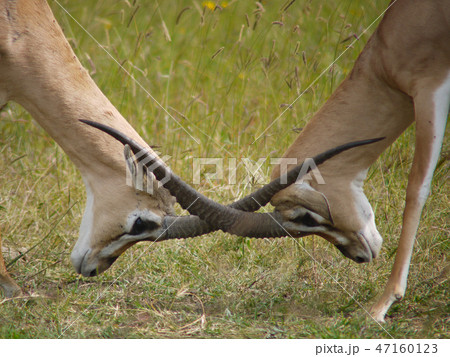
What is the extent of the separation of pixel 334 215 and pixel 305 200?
0.71 ft

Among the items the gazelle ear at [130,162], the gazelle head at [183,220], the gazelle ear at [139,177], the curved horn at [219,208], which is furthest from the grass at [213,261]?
the gazelle ear at [130,162]

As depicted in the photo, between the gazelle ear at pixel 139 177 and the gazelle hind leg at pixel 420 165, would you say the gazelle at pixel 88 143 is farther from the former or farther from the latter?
the gazelle hind leg at pixel 420 165

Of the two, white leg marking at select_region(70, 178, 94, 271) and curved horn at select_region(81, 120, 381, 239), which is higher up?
curved horn at select_region(81, 120, 381, 239)

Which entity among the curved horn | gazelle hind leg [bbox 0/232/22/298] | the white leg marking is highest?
the curved horn

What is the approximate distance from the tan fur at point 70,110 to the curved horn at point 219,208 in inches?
10.2

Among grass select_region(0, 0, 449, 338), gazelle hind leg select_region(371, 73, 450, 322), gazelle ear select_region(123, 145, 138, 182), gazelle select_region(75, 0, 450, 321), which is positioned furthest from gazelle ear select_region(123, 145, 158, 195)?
gazelle hind leg select_region(371, 73, 450, 322)

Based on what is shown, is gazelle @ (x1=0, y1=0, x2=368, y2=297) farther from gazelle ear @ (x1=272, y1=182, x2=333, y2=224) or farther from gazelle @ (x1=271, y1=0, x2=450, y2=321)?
gazelle @ (x1=271, y1=0, x2=450, y2=321)

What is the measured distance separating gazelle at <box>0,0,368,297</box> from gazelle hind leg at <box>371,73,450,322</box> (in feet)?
2.50

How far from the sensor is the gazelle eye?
3.76 meters

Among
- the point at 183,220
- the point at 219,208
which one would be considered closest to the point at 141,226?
the point at 183,220

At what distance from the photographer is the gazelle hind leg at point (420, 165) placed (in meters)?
3.54

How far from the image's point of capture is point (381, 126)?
3.93 meters

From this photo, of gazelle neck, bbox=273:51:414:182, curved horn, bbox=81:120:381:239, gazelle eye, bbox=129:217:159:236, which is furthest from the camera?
gazelle neck, bbox=273:51:414:182

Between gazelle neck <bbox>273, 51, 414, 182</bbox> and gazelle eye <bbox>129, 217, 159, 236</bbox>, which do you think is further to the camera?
gazelle neck <bbox>273, 51, 414, 182</bbox>
